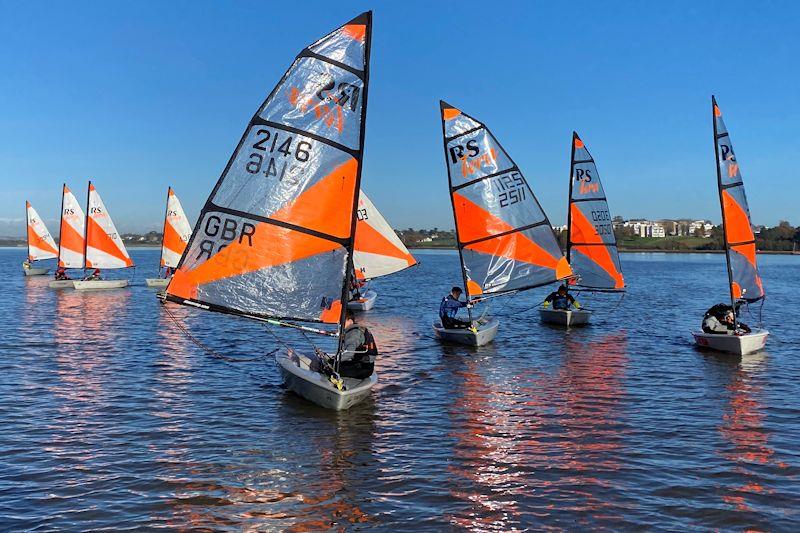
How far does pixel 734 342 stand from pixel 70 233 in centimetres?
4749

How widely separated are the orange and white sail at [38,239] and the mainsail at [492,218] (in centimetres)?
5750

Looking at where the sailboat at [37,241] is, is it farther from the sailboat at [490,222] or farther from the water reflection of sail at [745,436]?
the water reflection of sail at [745,436]

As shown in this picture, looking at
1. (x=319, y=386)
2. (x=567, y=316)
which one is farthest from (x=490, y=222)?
(x=319, y=386)

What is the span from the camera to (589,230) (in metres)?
32.3

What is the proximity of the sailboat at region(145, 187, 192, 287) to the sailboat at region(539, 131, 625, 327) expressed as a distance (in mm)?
32755

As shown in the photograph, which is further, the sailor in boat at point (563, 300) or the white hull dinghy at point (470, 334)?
the sailor in boat at point (563, 300)

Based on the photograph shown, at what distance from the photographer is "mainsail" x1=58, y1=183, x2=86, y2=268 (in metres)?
50.8

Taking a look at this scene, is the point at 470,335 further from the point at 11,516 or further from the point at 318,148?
the point at 11,516

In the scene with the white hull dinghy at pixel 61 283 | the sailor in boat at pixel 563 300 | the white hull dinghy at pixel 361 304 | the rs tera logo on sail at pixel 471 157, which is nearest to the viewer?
the rs tera logo on sail at pixel 471 157

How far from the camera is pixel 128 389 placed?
16.5m

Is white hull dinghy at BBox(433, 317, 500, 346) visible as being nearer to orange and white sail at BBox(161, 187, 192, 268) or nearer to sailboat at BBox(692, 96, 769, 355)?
sailboat at BBox(692, 96, 769, 355)

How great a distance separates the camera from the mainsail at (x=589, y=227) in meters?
32.0

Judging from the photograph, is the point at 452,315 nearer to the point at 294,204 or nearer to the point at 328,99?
the point at 294,204

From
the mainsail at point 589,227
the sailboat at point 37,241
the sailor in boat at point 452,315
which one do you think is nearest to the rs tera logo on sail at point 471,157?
the sailor in boat at point 452,315
